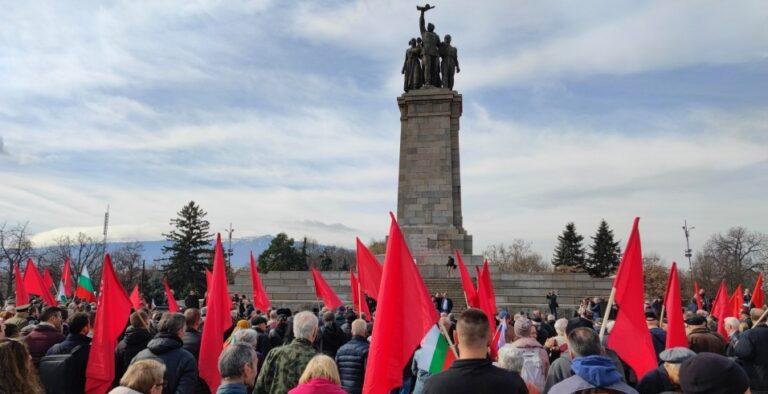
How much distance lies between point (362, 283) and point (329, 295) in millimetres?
2406

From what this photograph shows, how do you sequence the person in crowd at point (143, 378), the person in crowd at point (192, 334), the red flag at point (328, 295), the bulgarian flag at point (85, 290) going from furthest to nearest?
the bulgarian flag at point (85, 290) → the red flag at point (328, 295) → the person in crowd at point (192, 334) → the person in crowd at point (143, 378)

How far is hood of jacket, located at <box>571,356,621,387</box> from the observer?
127 inches

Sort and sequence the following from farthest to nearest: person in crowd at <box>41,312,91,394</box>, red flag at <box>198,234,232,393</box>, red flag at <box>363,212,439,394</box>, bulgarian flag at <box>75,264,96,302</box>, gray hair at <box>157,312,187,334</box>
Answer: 1. bulgarian flag at <box>75,264,96,302</box>
2. red flag at <box>198,234,232,393</box>
3. person in crowd at <box>41,312,91,394</box>
4. gray hair at <box>157,312,187,334</box>
5. red flag at <box>363,212,439,394</box>

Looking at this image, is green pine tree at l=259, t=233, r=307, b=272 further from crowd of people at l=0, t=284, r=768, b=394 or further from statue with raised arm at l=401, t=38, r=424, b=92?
crowd of people at l=0, t=284, r=768, b=394

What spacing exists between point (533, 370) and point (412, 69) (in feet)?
83.9

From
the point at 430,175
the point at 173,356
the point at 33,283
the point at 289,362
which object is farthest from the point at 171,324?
the point at 430,175

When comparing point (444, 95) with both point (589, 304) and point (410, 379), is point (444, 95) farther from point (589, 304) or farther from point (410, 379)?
point (410, 379)

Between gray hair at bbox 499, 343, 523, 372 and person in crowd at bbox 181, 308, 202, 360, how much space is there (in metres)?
3.42

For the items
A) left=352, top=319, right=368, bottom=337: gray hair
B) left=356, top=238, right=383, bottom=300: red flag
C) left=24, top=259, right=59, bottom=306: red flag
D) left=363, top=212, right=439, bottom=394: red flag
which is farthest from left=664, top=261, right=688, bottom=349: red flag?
left=24, top=259, right=59, bottom=306: red flag

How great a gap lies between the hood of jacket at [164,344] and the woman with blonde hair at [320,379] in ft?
6.26

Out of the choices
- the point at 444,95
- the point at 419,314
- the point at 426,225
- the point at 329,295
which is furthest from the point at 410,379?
the point at 444,95

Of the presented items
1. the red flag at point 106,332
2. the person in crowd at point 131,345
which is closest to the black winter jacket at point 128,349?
the person in crowd at point 131,345

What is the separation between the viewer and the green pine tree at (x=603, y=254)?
2242 inches

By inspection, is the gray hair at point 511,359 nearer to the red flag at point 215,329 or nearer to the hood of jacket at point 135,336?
the red flag at point 215,329
